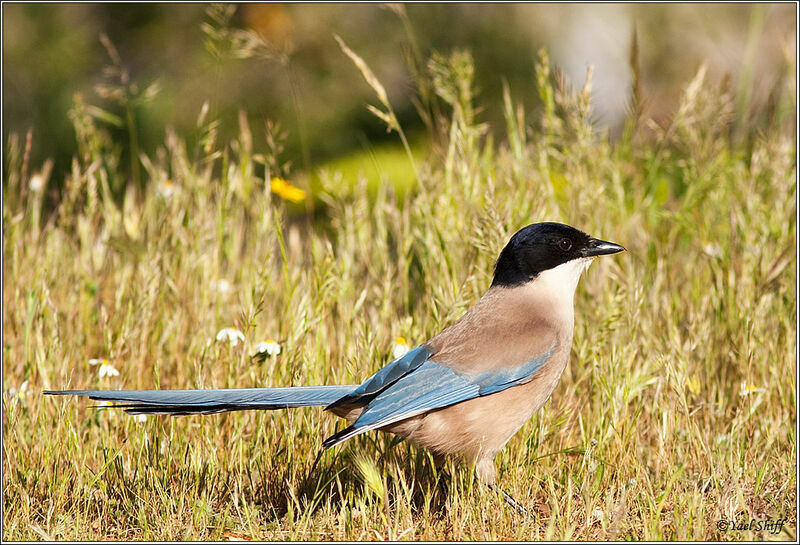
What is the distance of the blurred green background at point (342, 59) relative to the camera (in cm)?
949

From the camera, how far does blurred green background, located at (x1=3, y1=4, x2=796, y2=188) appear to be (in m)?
9.49

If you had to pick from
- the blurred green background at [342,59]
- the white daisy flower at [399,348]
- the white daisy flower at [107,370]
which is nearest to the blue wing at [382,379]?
the white daisy flower at [399,348]

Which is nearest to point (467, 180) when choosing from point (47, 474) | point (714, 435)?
point (714, 435)

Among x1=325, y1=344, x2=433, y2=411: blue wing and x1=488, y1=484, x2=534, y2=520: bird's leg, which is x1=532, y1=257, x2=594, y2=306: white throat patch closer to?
x1=325, y1=344, x2=433, y2=411: blue wing

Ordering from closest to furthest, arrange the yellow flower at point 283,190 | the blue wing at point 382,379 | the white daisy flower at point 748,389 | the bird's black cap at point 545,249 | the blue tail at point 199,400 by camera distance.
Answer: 1. the blue tail at point 199,400
2. the blue wing at point 382,379
3. the bird's black cap at point 545,249
4. the white daisy flower at point 748,389
5. the yellow flower at point 283,190

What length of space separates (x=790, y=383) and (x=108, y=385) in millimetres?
3052

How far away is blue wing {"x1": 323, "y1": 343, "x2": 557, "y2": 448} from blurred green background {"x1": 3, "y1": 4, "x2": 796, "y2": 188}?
588 cm

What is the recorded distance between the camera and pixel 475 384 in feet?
11.8

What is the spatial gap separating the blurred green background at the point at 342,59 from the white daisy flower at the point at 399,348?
528cm

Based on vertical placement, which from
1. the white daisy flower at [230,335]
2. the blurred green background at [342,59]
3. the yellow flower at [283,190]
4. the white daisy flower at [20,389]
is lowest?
the white daisy flower at [20,389]

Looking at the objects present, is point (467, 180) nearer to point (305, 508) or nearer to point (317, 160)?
point (305, 508)

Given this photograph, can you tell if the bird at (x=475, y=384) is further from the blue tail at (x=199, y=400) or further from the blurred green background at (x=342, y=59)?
the blurred green background at (x=342, y=59)

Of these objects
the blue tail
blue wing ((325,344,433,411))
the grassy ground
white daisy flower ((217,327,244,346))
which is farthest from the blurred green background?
the blue tail

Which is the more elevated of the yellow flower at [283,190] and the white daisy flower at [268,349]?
the yellow flower at [283,190]
